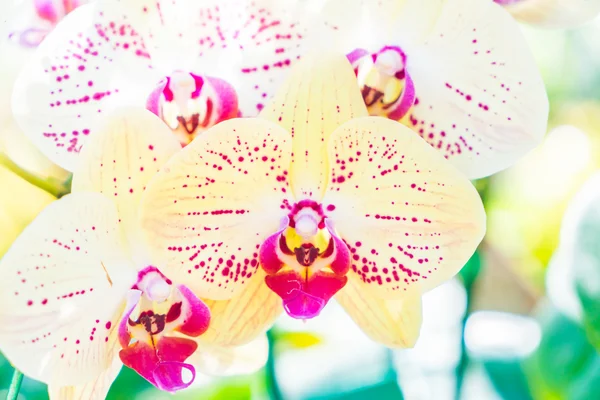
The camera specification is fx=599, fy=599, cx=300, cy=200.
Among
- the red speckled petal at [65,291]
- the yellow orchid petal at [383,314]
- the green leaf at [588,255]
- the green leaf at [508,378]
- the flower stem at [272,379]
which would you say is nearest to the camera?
the red speckled petal at [65,291]

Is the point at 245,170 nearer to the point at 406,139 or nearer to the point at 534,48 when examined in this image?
the point at 406,139

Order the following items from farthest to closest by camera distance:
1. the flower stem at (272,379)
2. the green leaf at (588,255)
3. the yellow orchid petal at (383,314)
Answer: the green leaf at (588,255), the flower stem at (272,379), the yellow orchid petal at (383,314)

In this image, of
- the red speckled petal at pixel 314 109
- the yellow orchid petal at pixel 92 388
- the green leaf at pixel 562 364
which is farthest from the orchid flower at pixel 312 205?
the green leaf at pixel 562 364

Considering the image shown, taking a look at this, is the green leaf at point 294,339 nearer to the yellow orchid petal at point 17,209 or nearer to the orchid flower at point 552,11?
the yellow orchid petal at point 17,209

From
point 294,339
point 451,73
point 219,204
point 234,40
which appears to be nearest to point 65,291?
point 219,204

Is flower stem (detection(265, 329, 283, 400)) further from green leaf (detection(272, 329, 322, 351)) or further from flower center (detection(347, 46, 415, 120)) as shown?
flower center (detection(347, 46, 415, 120))

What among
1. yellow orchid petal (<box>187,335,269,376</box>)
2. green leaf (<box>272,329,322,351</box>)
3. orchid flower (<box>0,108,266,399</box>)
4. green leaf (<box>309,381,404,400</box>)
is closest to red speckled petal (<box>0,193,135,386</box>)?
orchid flower (<box>0,108,266,399</box>)
